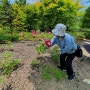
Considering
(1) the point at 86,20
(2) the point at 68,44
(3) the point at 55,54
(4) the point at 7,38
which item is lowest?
(1) the point at 86,20

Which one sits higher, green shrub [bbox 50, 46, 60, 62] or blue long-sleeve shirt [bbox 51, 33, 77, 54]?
blue long-sleeve shirt [bbox 51, 33, 77, 54]

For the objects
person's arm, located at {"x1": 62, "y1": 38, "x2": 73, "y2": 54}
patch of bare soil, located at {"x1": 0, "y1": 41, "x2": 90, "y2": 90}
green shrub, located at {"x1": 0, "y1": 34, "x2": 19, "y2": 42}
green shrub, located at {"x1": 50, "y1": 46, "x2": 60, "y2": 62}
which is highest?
person's arm, located at {"x1": 62, "y1": 38, "x2": 73, "y2": 54}

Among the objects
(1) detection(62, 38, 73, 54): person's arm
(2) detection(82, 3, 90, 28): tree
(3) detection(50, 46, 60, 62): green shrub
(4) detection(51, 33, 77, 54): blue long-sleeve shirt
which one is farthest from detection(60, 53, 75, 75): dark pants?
(2) detection(82, 3, 90, 28): tree

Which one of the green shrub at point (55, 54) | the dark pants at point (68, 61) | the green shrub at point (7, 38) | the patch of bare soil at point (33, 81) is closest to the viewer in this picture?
the patch of bare soil at point (33, 81)

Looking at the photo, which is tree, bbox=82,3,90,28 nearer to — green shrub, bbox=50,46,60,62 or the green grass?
green shrub, bbox=50,46,60,62

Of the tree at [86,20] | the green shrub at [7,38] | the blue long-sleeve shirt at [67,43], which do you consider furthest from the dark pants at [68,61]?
the tree at [86,20]

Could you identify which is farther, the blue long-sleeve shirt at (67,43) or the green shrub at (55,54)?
the green shrub at (55,54)

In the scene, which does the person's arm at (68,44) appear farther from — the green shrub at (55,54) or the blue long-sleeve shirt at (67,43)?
the green shrub at (55,54)

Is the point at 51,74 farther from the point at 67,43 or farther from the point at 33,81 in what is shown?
the point at 67,43

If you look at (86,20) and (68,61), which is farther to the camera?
(86,20)

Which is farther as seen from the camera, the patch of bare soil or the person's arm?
the person's arm

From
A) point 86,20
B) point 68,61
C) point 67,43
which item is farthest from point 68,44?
point 86,20

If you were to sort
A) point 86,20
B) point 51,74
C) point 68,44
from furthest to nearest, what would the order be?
point 86,20 → point 51,74 → point 68,44

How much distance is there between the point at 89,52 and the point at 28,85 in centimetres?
379
